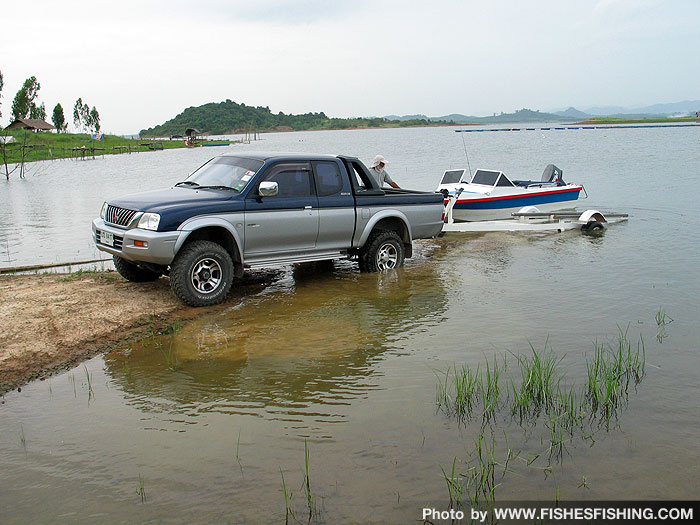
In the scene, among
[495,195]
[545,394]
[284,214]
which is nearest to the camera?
[545,394]

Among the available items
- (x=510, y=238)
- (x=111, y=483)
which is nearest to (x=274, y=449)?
(x=111, y=483)

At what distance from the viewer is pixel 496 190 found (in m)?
17.2

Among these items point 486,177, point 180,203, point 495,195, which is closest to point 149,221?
point 180,203

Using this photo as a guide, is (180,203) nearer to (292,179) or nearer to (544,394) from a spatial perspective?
(292,179)

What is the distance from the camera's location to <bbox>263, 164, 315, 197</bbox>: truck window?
9367mm

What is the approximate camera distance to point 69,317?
775 centimetres

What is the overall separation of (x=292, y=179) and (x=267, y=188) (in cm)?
90

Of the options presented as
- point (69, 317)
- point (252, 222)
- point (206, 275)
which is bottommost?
point (69, 317)

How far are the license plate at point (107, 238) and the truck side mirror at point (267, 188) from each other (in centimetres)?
210

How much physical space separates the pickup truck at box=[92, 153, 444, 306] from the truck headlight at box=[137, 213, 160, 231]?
1cm

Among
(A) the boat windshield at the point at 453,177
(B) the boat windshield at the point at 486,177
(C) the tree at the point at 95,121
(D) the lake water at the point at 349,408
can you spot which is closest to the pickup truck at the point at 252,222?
(D) the lake water at the point at 349,408

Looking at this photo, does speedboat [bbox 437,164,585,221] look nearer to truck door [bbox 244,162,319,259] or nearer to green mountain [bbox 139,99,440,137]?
truck door [bbox 244,162,319,259]

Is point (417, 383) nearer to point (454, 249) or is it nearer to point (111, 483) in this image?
point (111, 483)

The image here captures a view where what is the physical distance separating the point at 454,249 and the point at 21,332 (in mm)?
9083
